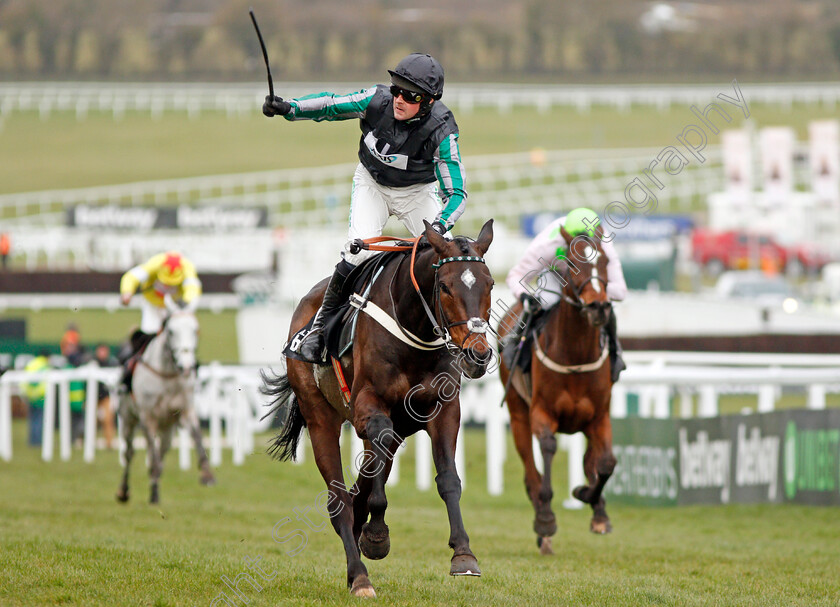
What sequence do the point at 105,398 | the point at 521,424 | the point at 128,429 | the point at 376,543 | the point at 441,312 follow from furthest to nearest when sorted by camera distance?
the point at 105,398, the point at 128,429, the point at 521,424, the point at 376,543, the point at 441,312

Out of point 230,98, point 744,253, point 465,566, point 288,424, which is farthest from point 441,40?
point 465,566

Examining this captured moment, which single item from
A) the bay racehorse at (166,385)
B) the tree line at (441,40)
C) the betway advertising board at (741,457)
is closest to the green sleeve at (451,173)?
the betway advertising board at (741,457)

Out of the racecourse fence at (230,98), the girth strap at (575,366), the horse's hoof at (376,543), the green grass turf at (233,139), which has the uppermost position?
the racecourse fence at (230,98)

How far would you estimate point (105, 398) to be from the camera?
1631 cm

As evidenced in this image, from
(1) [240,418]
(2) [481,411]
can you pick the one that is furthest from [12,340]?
(2) [481,411]

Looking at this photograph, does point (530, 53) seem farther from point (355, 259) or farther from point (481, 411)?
point (355, 259)

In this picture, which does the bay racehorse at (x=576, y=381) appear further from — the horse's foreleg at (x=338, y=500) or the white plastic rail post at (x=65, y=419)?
the white plastic rail post at (x=65, y=419)

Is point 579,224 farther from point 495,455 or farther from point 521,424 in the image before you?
point 495,455

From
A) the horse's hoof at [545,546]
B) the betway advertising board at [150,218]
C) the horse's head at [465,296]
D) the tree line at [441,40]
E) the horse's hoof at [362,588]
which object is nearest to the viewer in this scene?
A: the horse's head at [465,296]

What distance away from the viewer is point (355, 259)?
19.6 ft

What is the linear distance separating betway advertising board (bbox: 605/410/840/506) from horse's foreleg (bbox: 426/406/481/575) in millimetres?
4863

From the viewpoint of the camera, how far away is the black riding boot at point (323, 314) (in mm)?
5953

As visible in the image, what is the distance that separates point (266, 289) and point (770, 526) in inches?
651

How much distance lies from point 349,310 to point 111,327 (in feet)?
61.5
